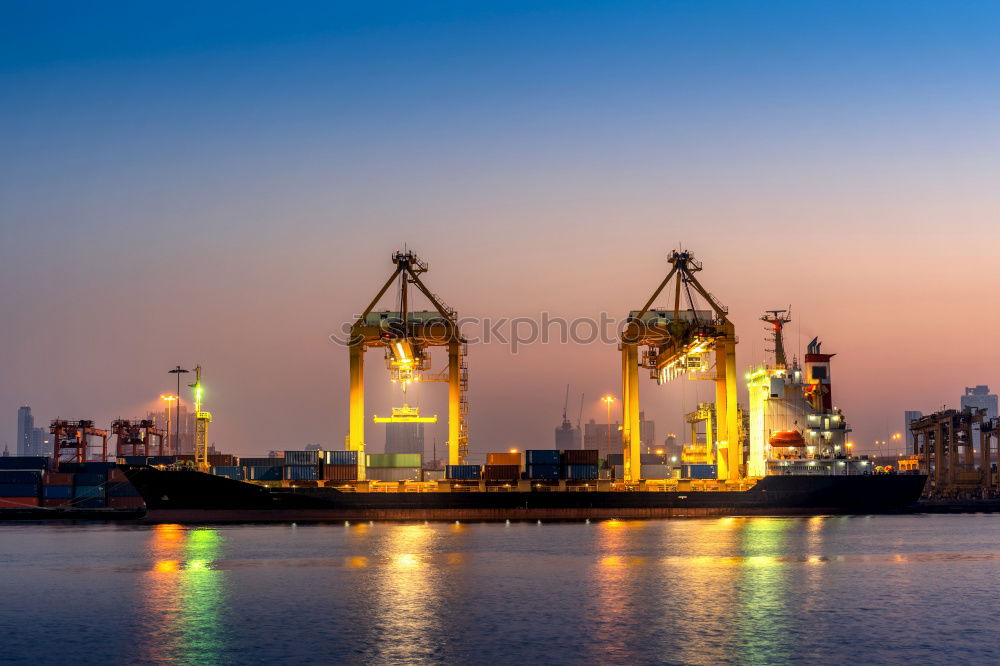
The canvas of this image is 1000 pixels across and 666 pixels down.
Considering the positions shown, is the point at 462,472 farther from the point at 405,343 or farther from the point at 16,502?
the point at 16,502

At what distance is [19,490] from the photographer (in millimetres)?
104000

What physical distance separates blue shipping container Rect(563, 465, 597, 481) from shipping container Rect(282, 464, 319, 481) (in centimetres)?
2095

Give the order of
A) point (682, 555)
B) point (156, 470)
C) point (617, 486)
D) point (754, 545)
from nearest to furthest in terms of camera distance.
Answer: point (682, 555) < point (754, 545) < point (156, 470) < point (617, 486)

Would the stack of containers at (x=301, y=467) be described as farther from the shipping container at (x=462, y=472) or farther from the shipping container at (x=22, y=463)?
the shipping container at (x=22, y=463)

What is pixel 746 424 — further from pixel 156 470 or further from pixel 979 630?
pixel 979 630

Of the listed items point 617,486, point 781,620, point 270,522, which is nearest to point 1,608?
point 781,620

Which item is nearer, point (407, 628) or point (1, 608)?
point (407, 628)

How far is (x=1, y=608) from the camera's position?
38.6 m

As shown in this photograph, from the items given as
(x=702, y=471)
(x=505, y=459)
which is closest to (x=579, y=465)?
(x=505, y=459)

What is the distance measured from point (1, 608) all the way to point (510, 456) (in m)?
49.8

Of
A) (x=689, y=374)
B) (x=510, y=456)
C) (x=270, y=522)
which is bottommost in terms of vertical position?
(x=270, y=522)

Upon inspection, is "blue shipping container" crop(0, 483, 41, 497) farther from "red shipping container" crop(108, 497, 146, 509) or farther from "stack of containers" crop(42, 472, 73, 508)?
"red shipping container" crop(108, 497, 146, 509)

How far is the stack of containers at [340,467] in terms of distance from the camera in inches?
3157

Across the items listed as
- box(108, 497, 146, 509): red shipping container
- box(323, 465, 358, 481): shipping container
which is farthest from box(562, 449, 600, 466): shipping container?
box(108, 497, 146, 509): red shipping container
